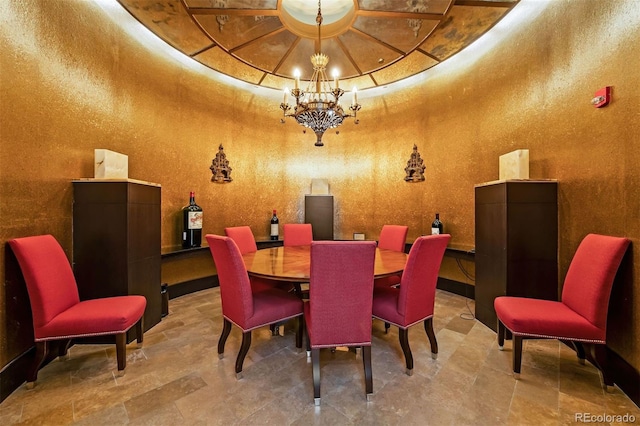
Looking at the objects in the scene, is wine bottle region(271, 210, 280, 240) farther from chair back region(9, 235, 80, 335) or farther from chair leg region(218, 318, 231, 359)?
chair back region(9, 235, 80, 335)

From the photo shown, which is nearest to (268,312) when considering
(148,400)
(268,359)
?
(268,359)

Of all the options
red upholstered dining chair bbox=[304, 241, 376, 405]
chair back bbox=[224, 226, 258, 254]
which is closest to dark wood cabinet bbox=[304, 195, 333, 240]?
chair back bbox=[224, 226, 258, 254]

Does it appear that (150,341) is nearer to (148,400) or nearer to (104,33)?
(148,400)

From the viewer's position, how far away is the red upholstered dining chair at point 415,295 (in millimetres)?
1949

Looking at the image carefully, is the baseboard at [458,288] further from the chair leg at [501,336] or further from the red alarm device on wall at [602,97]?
the red alarm device on wall at [602,97]

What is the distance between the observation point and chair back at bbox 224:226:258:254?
3.10 metres

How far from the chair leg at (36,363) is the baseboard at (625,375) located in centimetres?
397

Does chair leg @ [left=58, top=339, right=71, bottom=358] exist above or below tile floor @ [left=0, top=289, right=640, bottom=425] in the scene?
above

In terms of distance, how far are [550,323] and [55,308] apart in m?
3.54

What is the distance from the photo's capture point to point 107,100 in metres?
2.87

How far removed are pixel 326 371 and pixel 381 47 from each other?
3.75 meters

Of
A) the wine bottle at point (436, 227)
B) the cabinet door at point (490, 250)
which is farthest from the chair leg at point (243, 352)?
the wine bottle at point (436, 227)

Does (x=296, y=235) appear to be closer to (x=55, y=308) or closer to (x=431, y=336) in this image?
(x=431, y=336)

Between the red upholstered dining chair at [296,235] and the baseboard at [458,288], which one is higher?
the red upholstered dining chair at [296,235]
